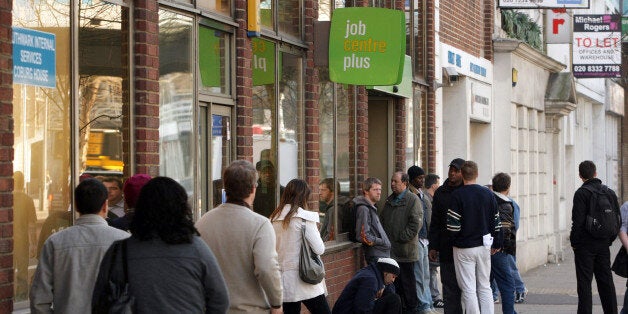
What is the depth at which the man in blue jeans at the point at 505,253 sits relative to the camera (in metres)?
14.0

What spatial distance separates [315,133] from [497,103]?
9.79 m

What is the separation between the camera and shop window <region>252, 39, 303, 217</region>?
492 inches

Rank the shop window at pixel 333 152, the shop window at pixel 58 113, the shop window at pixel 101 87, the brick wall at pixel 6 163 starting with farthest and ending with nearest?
the shop window at pixel 333 152
the shop window at pixel 101 87
the shop window at pixel 58 113
the brick wall at pixel 6 163

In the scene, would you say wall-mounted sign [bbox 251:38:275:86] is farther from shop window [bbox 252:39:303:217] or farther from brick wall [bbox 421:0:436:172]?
brick wall [bbox 421:0:436:172]

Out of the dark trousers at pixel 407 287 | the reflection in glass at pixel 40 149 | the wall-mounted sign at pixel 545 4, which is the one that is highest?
the wall-mounted sign at pixel 545 4

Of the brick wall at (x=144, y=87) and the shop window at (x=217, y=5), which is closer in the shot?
the brick wall at (x=144, y=87)

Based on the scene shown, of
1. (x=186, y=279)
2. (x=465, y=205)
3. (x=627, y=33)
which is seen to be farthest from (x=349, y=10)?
(x=627, y=33)

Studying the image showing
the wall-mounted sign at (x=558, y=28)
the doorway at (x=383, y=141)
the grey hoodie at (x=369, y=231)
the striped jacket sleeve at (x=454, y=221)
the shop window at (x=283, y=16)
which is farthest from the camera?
the wall-mounted sign at (x=558, y=28)

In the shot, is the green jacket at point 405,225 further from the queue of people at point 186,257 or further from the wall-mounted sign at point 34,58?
the wall-mounted sign at point 34,58

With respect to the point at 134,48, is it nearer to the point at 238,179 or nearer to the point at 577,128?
the point at 238,179

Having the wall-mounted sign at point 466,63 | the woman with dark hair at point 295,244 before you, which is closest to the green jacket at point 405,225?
the woman with dark hair at point 295,244

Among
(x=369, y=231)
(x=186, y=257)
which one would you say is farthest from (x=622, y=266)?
(x=186, y=257)

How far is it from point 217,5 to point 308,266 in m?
2.84

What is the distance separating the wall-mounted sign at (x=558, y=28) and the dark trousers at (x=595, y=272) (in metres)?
14.1
